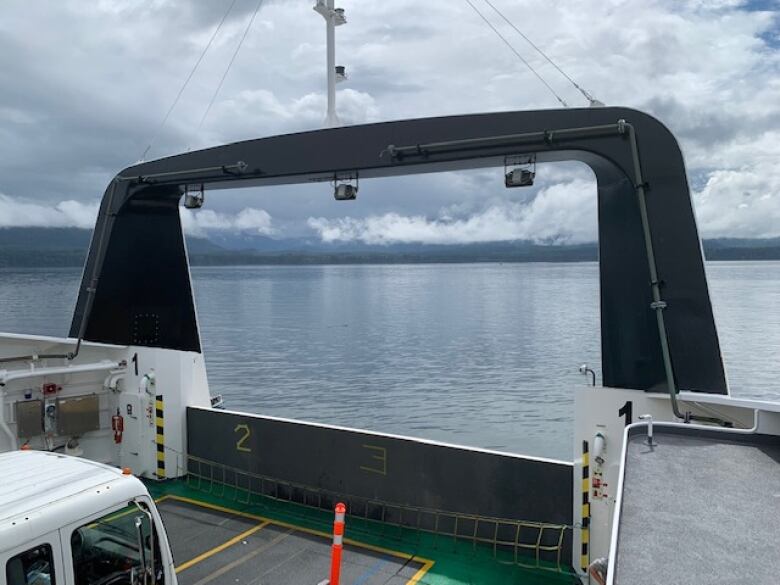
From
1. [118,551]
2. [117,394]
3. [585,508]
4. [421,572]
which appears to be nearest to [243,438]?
[117,394]

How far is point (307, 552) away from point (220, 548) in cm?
97

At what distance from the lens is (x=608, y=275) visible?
6.05m

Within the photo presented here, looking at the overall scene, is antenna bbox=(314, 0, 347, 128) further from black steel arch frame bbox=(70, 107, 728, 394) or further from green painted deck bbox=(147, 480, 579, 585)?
green painted deck bbox=(147, 480, 579, 585)

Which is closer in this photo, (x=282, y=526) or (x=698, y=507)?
(x=698, y=507)

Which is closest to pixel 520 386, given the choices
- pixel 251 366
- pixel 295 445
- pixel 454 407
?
pixel 454 407

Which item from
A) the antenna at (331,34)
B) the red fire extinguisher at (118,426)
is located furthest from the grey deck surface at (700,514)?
the red fire extinguisher at (118,426)

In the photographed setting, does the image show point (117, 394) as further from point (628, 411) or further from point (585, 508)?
point (628, 411)

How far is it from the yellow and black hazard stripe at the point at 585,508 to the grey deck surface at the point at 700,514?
73.9 inches

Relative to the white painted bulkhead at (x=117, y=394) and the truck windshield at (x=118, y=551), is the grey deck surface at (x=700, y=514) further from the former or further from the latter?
the white painted bulkhead at (x=117, y=394)

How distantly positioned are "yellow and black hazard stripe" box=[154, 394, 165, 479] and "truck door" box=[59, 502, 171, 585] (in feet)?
14.6

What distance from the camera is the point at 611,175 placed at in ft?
19.6

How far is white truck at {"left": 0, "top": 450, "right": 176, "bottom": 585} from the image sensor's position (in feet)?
11.2

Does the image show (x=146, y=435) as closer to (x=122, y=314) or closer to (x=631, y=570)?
(x=122, y=314)

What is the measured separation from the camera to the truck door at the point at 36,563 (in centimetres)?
329
